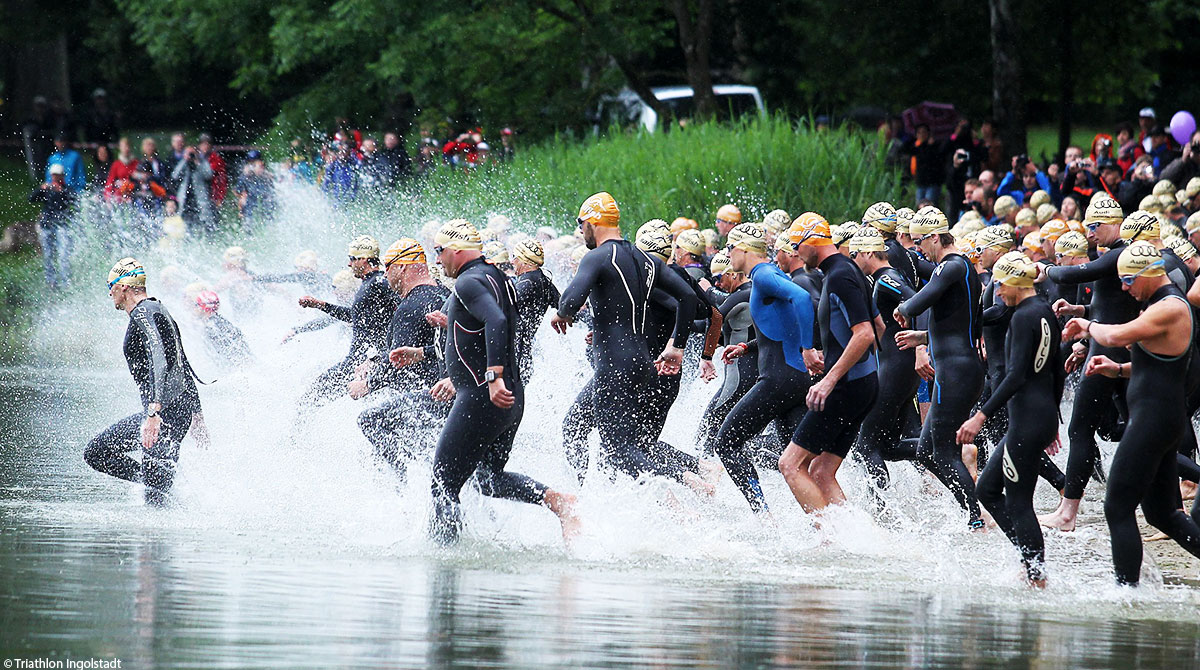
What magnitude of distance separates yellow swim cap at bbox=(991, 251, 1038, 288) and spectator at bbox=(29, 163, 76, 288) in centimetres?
1817

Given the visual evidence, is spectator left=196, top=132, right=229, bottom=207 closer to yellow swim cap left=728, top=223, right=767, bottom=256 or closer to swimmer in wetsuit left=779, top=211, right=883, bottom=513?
yellow swim cap left=728, top=223, right=767, bottom=256

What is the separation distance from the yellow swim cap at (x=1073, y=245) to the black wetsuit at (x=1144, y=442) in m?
2.27

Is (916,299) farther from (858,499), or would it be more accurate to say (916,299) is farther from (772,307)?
(858,499)

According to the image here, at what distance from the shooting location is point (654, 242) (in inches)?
445

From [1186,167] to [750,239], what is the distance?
28.8 feet

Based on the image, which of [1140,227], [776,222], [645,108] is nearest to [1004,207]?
[776,222]

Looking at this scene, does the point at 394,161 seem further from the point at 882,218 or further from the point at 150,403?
the point at 150,403

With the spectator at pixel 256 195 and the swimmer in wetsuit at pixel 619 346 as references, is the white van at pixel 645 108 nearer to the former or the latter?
the spectator at pixel 256 195

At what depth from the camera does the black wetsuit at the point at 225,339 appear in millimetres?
14672

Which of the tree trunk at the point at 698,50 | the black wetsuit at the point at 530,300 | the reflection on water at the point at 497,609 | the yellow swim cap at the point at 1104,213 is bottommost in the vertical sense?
the reflection on water at the point at 497,609

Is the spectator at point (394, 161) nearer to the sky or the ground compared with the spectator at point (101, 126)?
nearer to the ground

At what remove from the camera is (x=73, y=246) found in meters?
25.2

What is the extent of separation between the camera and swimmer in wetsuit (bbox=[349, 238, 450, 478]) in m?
10.6

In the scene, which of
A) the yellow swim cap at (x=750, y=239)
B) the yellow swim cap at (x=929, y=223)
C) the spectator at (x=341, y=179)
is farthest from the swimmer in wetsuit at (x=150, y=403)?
the spectator at (x=341, y=179)
